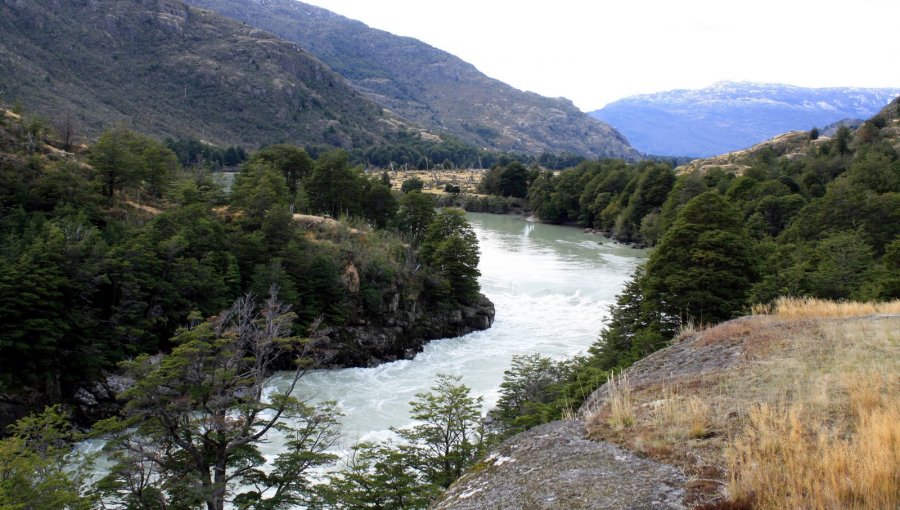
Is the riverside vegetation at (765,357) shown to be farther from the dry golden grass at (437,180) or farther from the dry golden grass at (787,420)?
the dry golden grass at (437,180)

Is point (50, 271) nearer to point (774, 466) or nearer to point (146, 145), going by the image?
point (146, 145)

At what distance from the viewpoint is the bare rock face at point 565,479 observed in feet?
17.9

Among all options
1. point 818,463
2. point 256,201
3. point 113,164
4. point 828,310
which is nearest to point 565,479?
point 818,463

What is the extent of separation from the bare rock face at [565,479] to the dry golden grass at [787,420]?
0.23 meters

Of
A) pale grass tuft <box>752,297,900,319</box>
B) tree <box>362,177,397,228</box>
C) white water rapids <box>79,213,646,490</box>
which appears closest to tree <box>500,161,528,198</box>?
white water rapids <box>79,213,646,490</box>

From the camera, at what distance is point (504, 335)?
36.3 m

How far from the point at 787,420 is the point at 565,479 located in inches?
100

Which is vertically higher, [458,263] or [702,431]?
[702,431]

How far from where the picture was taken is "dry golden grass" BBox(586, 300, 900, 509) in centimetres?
464

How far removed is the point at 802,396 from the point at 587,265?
4836 cm

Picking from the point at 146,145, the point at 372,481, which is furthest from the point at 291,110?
the point at 372,481

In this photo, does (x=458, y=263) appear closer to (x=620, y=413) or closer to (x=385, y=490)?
(x=385, y=490)

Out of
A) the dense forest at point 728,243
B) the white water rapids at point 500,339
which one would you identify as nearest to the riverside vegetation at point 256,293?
the dense forest at point 728,243

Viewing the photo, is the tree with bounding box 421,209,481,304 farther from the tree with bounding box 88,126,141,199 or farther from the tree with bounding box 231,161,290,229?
the tree with bounding box 88,126,141,199
